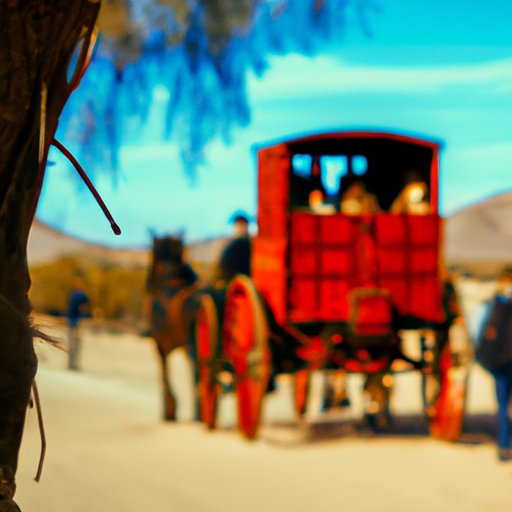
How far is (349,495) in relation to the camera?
7.04 meters

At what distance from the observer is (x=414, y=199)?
29.3 feet

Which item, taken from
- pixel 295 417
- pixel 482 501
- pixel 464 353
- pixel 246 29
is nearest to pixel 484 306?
pixel 464 353

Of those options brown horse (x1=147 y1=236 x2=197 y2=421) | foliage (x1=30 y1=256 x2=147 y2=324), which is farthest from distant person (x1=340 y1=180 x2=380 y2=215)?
foliage (x1=30 y1=256 x2=147 y2=324)

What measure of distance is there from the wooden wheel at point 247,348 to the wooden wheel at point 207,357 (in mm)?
117

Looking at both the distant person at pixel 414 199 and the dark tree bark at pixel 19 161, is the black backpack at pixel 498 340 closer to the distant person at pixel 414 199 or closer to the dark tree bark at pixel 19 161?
the distant person at pixel 414 199

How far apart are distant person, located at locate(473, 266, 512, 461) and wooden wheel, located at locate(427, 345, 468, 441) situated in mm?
828

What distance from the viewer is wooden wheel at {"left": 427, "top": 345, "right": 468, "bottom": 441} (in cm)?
876

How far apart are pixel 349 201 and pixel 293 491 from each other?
2596mm

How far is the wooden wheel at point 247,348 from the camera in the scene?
838cm

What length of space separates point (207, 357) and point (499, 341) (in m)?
2.93

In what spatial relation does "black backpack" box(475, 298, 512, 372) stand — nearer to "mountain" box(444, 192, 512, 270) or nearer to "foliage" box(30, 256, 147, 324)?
"foliage" box(30, 256, 147, 324)

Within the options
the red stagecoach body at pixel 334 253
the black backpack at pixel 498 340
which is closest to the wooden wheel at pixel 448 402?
the red stagecoach body at pixel 334 253

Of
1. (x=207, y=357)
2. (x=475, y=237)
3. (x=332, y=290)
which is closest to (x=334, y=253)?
(x=332, y=290)

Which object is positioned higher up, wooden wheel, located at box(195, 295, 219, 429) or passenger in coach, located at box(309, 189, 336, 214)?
passenger in coach, located at box(309, 189, 336, 214)
